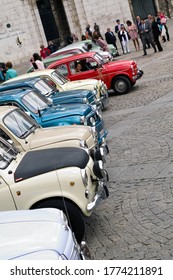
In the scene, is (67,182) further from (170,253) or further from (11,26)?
(11,26)

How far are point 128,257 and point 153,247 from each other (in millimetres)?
322

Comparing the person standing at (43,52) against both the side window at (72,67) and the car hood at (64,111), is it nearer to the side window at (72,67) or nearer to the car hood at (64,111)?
the side window at (72,67)

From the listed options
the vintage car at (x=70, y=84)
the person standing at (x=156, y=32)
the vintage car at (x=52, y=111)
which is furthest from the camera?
the person standing at (x=156, y=32)

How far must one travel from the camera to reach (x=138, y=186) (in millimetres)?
7574

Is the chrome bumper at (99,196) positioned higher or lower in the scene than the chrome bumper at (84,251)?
lower

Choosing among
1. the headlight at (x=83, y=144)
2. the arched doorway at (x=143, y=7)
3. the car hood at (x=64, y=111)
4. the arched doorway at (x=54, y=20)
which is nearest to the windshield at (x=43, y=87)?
the car hood at (x=64, y=111)

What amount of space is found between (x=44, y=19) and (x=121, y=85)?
2093 cm

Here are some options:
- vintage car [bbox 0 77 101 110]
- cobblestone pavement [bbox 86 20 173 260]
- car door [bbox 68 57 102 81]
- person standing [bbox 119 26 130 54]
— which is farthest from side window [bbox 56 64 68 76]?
person standing [bbox 119 26 130 54]

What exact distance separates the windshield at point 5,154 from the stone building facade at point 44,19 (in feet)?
90.0

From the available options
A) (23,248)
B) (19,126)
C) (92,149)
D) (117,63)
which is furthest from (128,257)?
(117,63)

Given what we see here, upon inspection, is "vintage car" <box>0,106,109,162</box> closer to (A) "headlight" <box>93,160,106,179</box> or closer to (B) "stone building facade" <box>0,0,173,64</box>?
(A) "headlight" <box>93,160,106,179</box>

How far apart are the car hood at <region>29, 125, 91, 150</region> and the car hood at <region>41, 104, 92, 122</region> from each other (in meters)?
1.15

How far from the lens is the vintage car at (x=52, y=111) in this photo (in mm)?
9180
